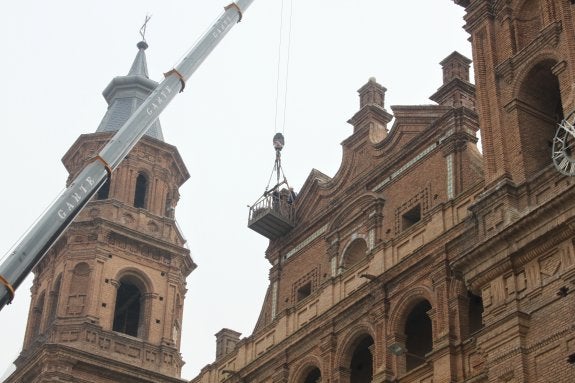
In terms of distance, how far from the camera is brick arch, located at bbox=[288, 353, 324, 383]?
36.6 metres

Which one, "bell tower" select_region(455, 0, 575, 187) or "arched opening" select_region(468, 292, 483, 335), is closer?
"bell tower" select_region(455, 0, 575, 187)

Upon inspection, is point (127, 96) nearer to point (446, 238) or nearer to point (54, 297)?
point (54, 297)

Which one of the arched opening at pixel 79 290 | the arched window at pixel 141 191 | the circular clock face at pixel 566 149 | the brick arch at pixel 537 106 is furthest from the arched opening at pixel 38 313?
the circular clock face at pixel 566 149

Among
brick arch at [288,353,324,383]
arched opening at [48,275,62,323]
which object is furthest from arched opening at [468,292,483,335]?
arched opening at [48,275,62,323]

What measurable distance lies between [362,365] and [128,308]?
57.8 feet

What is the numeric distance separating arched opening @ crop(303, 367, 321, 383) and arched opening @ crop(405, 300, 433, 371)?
3.38 metres

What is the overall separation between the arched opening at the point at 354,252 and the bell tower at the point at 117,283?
1253 cm

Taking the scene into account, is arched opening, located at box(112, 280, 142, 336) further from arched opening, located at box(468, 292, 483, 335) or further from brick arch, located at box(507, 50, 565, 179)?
brick arch, located at box(507, 50, 565, 179)

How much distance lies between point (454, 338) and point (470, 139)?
23.6 feet

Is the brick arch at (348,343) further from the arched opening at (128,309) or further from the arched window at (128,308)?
the arched opening at (128,309)

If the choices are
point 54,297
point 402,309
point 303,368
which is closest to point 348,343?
point 303,368

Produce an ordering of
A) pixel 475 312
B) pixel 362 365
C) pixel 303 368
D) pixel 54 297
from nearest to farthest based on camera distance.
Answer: pixel 475 312
pixel 303 368
pixel 362 365
pixel 54 297

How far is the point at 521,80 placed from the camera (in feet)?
A: 96.9

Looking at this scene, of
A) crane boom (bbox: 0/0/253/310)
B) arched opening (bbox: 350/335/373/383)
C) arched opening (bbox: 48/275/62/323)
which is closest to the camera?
crane boom (bbox: 0/0/253/310)
